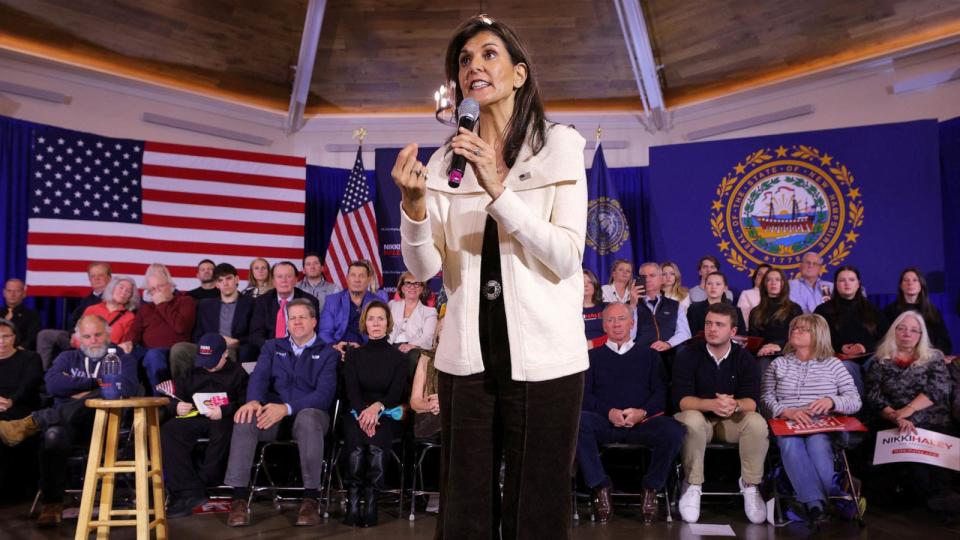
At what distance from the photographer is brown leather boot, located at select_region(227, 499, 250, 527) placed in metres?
4.34

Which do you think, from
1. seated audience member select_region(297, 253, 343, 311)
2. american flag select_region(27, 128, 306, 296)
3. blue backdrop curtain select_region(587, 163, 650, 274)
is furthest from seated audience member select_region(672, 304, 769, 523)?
american flag select_region(27, 128, 306, 296)

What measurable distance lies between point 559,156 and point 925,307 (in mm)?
5435

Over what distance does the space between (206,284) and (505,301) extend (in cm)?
621

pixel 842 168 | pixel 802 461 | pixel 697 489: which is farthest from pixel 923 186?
pixel 697 489

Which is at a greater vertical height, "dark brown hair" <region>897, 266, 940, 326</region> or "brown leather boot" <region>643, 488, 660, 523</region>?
"dark brown hair" <region>897, 266, 940, 326</region>

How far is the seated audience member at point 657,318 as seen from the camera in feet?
18.7

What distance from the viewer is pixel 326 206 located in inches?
368

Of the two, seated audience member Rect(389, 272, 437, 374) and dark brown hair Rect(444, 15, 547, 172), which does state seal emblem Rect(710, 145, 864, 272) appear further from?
dark brown hair Rect(444, 15, 547, 172)

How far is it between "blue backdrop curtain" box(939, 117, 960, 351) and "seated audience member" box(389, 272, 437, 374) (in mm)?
4904

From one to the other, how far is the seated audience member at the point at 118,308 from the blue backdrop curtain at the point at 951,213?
7206mm

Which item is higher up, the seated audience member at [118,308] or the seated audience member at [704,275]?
the seated audience member at [704,275]

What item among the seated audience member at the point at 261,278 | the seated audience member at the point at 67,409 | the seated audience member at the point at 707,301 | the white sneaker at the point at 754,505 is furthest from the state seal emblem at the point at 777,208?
the seated audience member at the point at 67,409

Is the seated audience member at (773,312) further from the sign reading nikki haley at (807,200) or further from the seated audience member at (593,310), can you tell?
the sign reading nikki haley at (807,200)

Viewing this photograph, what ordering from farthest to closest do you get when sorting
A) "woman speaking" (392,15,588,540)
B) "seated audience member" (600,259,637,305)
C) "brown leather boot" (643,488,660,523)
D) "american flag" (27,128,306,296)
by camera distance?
"american flag" (27,128,306,296) < "seated audience member" (600,259,637,305) < "brown leather boot" (643,488,660,523) < "woman speaking" (392,15,588,540)
